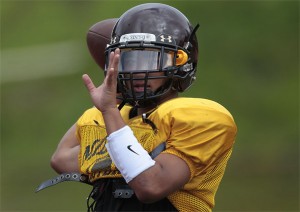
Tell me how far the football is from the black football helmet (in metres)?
0.38

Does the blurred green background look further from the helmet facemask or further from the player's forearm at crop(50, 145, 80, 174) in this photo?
the helmet facemask

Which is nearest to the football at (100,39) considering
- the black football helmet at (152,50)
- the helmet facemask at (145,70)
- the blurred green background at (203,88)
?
the black football helmet at (152,50)

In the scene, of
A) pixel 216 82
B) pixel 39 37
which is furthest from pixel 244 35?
pixel 39 37

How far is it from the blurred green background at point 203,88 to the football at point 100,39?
4.31 meters

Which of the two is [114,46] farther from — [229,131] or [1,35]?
[1,35]

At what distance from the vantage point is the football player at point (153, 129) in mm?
2926

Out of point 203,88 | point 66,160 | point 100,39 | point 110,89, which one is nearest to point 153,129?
point 110,89

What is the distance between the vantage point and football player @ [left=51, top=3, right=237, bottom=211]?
9.60 ft

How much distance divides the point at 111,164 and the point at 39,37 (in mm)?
8642

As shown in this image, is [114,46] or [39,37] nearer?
[114,46]

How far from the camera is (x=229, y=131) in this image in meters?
3.10

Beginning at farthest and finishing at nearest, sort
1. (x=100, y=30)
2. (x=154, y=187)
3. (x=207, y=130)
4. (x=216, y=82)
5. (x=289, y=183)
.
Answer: (x=216, y=82), (x=289, y=183), (x=100, y=30), (x=207, y=130), (x=154, y=187)

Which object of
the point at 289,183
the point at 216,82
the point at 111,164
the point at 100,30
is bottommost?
the point at 289,183

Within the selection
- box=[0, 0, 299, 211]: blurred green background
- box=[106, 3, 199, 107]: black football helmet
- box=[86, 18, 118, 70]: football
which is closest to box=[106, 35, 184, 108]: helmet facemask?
box=[106, 3, 199, 107]: black football helmet
